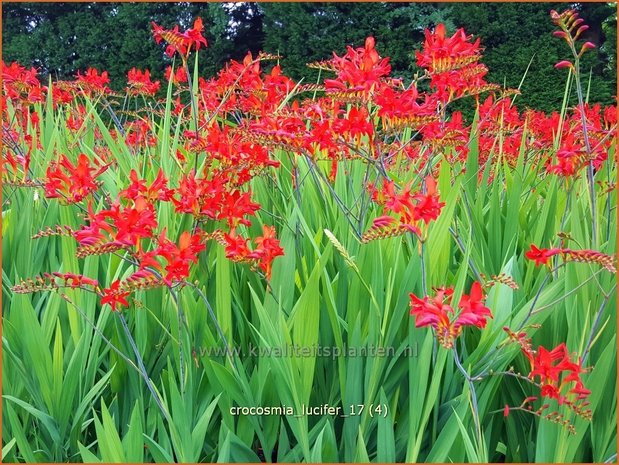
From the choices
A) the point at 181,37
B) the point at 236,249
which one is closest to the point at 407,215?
the point at 236,249

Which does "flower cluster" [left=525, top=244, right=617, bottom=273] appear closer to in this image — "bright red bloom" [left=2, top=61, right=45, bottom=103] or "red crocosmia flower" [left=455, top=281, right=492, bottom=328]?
"red crocosmia flower" [left=455, top=281, right=492, bottom=328]

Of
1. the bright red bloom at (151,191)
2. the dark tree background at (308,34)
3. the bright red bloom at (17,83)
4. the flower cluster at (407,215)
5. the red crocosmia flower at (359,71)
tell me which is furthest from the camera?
the dark tree background at (308,34)

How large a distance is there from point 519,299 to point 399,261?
11.5 inches

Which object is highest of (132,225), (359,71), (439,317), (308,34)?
(308,34)

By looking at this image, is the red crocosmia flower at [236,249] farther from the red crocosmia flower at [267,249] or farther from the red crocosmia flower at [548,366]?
the red crocosmia flower at [548,366]

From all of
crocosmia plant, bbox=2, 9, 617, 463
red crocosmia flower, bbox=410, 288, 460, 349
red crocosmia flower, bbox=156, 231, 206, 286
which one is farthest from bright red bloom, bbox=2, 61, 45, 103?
red crocosmia flower, bbox=410, 288, 460, 349

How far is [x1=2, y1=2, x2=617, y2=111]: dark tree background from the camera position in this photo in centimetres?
622

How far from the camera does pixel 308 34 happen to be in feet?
21.8

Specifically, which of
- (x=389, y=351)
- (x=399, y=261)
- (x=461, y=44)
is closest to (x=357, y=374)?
(x=389, y=351)

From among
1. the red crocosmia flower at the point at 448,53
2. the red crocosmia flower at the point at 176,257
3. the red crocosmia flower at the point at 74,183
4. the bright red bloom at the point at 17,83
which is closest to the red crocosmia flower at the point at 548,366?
the red crocosmia flower at the point at 176,257

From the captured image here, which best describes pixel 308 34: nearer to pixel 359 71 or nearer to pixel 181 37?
pixel 181 37

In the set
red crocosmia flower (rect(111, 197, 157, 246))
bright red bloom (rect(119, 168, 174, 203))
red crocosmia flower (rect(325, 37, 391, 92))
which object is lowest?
red crocosmia flower (rect(111, 197, 157, 246))

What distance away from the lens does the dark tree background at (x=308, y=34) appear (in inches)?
245

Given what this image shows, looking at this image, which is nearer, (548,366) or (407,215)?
(548,366)
